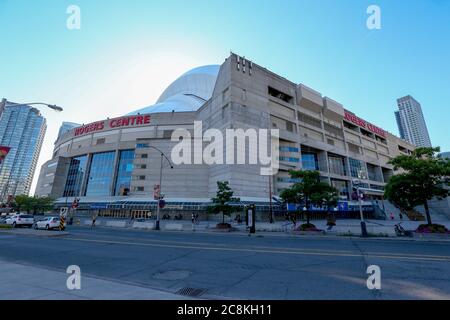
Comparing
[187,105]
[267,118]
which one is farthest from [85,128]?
[267,118]

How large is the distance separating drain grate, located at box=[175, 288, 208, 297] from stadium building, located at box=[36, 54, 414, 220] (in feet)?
129

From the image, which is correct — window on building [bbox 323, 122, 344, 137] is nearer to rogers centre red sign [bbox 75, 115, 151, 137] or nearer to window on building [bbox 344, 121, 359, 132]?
window on building [bbox 344, 121, 359, 132]

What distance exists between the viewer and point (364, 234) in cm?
1902

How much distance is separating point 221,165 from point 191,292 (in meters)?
44.3

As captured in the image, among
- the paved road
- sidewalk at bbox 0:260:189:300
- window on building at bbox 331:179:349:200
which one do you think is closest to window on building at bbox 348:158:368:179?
window on building at bbox 331:179:349:200

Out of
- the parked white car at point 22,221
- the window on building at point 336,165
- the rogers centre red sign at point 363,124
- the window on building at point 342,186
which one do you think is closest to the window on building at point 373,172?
the rogers centre red sign at point 363,124

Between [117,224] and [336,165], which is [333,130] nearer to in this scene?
[336,165]

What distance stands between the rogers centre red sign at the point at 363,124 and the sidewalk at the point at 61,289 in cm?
8306

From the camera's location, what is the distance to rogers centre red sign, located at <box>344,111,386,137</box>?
75.9 m

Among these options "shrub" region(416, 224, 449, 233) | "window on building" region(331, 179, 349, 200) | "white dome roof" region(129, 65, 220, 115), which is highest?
"white dome roof" region(129, 65, 220, 115)

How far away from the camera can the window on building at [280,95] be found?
62.9 m

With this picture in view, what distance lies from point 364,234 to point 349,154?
5786 centimetres

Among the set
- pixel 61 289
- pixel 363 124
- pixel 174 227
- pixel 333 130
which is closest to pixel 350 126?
pixel 363 124
